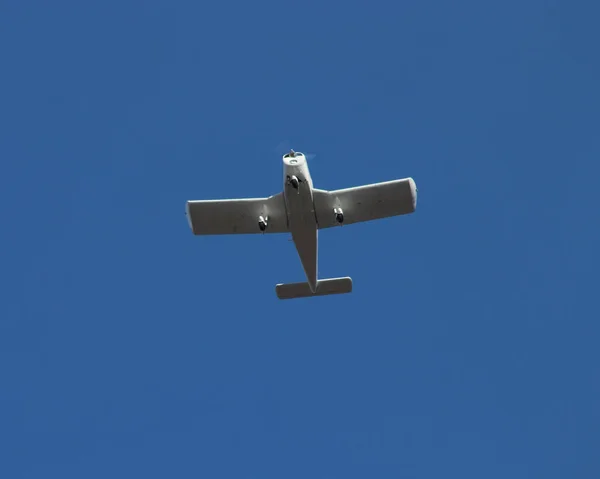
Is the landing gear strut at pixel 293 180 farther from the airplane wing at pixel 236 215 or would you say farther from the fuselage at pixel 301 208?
the airplane wing at pixel 236 215

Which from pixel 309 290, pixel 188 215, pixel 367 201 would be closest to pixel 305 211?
pixel 367 201

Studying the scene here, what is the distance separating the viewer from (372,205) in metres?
36.9

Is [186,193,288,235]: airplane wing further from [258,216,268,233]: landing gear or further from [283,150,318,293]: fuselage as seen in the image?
[283,150,318,293]: fuselage

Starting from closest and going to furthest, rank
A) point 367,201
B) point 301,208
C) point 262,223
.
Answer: point 301,208
point 262,223
point 367,201

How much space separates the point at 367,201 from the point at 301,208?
9.11 feet

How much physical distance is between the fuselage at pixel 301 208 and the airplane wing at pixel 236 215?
59 cm

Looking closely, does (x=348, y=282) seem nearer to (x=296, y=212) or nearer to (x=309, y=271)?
(x=309, y=271)

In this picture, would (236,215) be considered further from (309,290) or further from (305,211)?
(309,290)

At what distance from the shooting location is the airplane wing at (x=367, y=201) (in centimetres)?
3625

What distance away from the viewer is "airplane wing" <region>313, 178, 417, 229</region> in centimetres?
3625

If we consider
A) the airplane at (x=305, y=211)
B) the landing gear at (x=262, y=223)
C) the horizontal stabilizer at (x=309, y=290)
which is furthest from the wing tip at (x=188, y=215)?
the horizontal stabilizer at (x=309, y=290)

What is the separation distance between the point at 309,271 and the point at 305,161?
5.00 meters

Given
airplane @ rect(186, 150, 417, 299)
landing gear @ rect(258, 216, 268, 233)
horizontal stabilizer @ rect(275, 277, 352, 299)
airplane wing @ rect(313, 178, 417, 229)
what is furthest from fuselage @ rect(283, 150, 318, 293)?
horizontal stabilizer @ rect(275, 277, 352, 299)

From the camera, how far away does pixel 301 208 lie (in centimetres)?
3559
